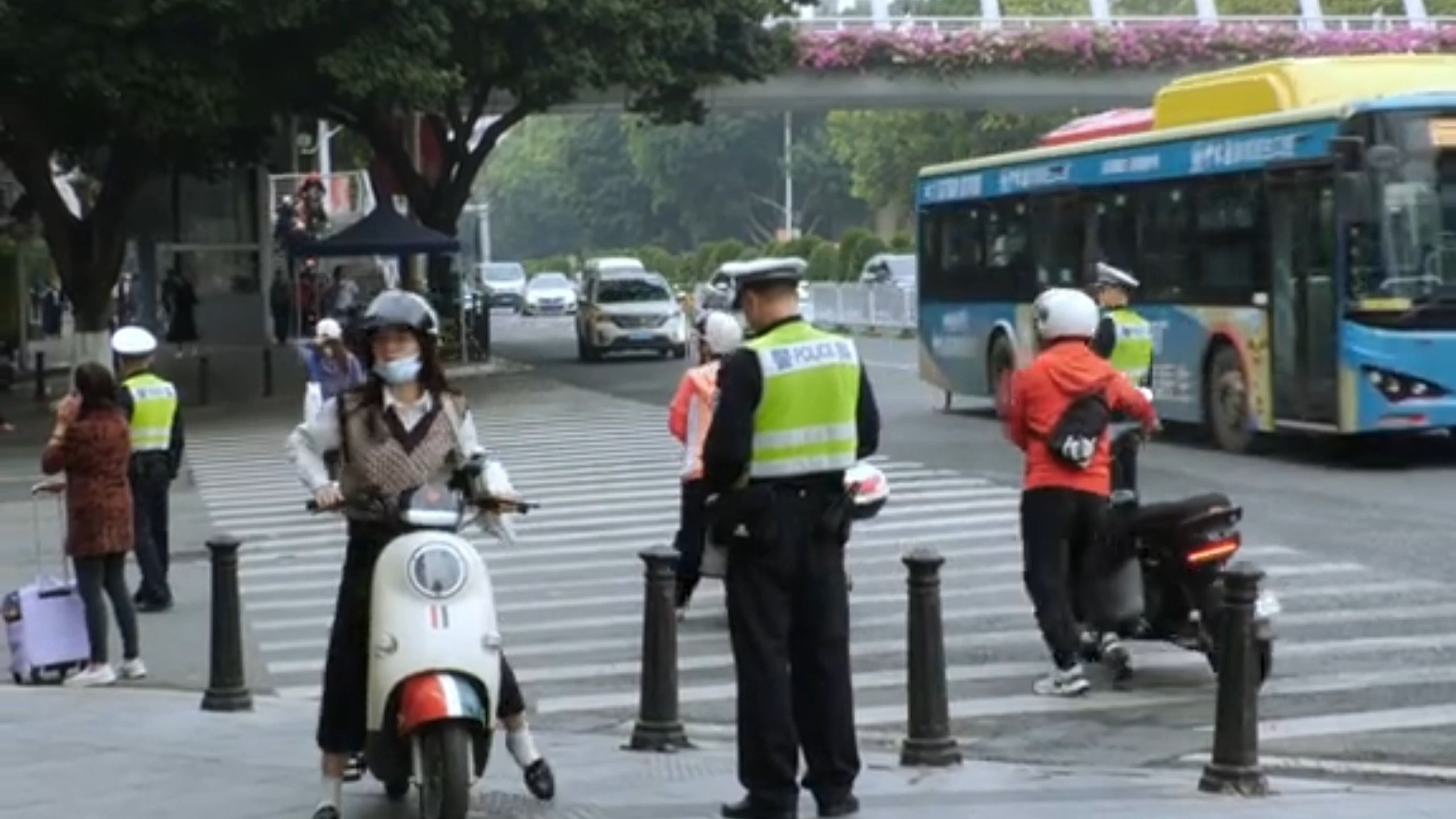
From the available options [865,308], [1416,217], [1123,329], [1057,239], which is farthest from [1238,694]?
[865,308]

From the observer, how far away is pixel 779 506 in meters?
8.88

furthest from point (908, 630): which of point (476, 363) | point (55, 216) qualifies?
point (476, 363)

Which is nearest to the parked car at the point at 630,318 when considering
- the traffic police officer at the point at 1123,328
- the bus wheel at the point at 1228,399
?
the bus wheel at the point at 1228,399

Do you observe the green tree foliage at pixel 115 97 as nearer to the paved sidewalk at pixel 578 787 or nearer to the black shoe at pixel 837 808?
the paved sidewalk at pixel 578 787

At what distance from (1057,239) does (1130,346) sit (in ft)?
42.7

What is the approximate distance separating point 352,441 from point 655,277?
42.7 metres

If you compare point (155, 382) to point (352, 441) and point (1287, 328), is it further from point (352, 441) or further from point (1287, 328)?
point (1287, 328)

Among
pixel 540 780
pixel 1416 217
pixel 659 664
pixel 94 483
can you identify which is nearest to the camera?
pixel 540 780

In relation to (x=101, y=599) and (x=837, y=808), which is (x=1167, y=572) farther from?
(x=101, y=599)

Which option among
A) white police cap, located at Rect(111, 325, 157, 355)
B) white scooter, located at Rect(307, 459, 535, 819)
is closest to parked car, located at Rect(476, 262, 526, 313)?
white police cap, located at Rect(111, 325, 157, 355)

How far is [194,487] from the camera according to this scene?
87.2 ft

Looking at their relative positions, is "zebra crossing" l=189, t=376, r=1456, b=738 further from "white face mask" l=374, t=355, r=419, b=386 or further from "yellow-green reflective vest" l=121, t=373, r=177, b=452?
"white face mask" l=374, t=355, r=419, b=386

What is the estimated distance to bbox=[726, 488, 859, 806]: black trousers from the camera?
889 centimetres

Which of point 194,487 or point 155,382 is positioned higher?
point 155,382
